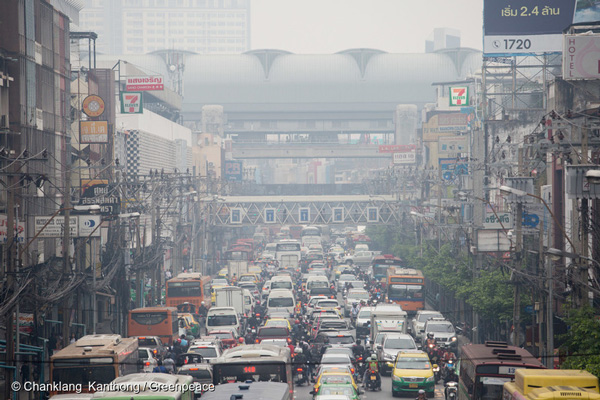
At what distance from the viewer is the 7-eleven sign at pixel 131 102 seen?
7900 cm

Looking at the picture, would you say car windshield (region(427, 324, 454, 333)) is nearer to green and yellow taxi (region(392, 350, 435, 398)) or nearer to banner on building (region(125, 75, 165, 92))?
green and yellow taxi (region(392, 350, 435, 398))

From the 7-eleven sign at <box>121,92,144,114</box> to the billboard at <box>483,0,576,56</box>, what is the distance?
3100cm

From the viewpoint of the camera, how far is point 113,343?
2491cm

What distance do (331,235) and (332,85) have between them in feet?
110

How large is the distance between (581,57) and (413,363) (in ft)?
42.8

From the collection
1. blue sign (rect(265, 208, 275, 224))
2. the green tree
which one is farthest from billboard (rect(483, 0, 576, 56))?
blue sign (rect(265, 208, 275, 224))

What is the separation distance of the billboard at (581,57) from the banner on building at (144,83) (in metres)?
57.8

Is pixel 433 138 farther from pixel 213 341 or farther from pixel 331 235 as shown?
pixel 213 341

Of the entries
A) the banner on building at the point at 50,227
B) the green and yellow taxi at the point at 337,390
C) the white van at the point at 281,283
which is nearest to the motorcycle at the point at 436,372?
the green and yellow taxi at the point at 337,390

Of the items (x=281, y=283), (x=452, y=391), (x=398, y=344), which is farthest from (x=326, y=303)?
(x=452, y=391)

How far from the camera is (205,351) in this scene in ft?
111

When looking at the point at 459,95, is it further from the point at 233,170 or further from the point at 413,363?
the point at 413,363

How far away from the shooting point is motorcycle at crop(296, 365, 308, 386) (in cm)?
3345

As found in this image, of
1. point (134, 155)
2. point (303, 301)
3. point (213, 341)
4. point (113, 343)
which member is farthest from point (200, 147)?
point (113, 343)
